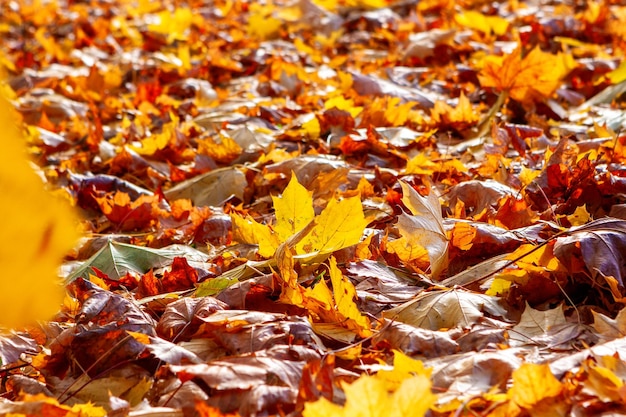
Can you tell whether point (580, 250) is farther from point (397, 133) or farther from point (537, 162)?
point (397, 133)

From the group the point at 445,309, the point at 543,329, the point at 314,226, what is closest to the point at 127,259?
the point at 314,226

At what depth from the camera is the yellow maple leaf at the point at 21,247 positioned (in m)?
1.38

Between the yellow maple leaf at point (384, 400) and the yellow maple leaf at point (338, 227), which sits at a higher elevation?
the yellow maple leaf at point (384, 400)

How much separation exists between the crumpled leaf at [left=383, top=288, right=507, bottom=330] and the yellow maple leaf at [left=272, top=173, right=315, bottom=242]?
0.30 metres

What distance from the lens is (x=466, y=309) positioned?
1.43 m

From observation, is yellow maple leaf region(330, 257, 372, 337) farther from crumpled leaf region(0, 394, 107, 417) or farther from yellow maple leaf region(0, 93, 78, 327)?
yellow maple leaf region(0, 93, 78, 327)

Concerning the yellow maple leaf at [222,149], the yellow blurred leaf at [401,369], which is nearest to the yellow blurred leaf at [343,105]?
the yellow maple leaf at [222,149]

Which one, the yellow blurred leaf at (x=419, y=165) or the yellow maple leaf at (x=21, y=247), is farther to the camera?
the yellow blurred leaf at (x=419, y=165)

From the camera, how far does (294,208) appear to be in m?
1.63

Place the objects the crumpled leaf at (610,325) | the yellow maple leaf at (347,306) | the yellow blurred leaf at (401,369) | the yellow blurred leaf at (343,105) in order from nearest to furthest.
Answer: the yellow blurred leaf at (401,369), the crumpled leaf at (610,325), the yellow maple leaf at (347,306), the yellow blurred leaf at (343,105)

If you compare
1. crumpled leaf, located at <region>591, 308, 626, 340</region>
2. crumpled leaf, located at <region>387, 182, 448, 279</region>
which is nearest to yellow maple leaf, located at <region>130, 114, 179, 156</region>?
crumpled leaf, located at <region>387, 182, 448, 279</region>

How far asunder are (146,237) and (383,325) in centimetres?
98

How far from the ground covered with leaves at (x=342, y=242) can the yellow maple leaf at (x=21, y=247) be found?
2 cm

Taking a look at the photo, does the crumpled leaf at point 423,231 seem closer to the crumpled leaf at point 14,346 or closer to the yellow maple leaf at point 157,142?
the crumpled leaf at point 14,346
